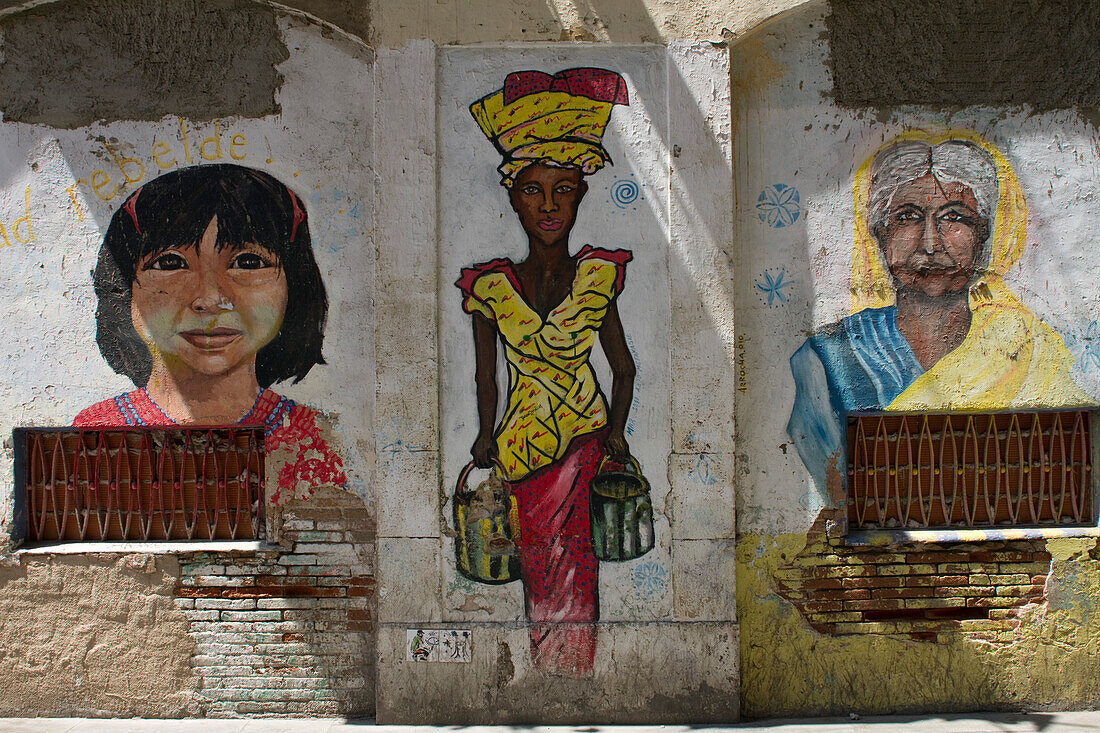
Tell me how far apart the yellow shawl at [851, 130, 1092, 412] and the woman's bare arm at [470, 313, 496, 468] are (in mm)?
2065

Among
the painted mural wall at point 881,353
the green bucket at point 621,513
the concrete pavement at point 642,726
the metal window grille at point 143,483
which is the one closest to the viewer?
the concrete pavement at point 642,726

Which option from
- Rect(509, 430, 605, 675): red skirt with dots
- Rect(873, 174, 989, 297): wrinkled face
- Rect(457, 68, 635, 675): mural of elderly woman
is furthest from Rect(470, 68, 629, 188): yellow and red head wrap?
Rect(873, 174, 989, 297): wrinkled face

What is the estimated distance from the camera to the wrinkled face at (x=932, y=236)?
13.4 feet

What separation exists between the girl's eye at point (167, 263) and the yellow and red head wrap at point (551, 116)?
6.12ft

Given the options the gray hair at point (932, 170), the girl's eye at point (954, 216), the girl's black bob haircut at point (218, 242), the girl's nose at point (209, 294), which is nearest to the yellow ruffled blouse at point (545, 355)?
the girl's black bob haircut at point (218, 242)

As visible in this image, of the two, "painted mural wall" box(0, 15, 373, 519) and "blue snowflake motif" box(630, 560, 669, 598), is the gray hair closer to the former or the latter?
"blue snowflake motif" box(630, 560, 669, 598)

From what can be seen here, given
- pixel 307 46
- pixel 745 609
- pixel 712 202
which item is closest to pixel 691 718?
pixel 745 609

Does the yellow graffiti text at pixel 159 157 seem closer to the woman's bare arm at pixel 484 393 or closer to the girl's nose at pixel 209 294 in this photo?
the girl's nose at pixel 209 294

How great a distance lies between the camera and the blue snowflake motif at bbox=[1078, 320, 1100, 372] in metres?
4.09

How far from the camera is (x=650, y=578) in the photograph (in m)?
3.95

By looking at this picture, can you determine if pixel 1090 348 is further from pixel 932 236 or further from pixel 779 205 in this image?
pixel 779 205

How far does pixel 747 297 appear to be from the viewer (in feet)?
13.4

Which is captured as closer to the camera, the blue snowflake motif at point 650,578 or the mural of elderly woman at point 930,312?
the blue snowflake motif at point 650,578

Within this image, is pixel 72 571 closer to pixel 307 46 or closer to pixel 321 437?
pixel 321 437
